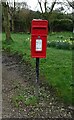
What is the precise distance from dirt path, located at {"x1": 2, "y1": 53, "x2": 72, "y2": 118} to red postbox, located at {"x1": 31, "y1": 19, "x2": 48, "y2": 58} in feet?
2.58

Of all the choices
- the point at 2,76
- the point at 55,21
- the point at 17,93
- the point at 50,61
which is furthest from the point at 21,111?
the point at 55,21

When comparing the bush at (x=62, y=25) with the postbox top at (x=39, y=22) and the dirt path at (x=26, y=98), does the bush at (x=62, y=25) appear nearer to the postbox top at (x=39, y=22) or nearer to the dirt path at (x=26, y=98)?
the dirt path at (x=26, y=98)

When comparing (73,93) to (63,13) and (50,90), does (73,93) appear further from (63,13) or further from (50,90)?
(63,13)

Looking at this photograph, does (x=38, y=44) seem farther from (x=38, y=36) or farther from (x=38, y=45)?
(x=38, y=36)

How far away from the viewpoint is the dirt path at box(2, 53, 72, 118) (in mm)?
4368

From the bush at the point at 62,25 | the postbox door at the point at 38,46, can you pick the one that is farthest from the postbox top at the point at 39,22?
the bush at the point at 62,25

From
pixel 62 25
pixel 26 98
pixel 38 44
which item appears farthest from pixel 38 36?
pixel 62 25

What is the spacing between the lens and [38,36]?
480 centimetres

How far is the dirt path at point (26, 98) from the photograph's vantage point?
172 inches

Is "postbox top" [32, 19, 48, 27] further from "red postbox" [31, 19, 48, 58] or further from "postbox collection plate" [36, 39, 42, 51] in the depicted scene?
"postbox collection plate" [36, 39, 42, 51]

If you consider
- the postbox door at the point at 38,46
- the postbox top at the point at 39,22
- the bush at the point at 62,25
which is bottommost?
the bush at the point at 62,25

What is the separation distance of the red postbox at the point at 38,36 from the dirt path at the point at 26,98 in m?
0.79

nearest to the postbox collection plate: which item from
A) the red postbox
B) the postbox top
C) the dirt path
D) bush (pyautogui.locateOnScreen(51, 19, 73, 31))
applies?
the red postbox

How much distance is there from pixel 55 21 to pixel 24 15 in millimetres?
3419
